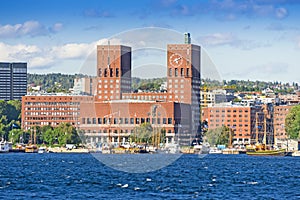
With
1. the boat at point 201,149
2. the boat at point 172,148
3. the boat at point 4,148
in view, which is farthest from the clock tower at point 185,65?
the boat at point 4,148

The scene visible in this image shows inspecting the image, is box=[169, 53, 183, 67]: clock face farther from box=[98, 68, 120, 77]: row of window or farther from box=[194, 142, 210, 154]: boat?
box=[194, 142, 210, 154]: boat

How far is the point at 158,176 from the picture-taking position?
87312mm

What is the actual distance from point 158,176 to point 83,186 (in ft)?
52.3

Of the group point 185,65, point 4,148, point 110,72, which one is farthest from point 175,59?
point 4,148

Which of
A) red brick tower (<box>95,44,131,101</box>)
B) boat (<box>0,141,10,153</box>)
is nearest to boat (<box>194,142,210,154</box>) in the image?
red brick tower (<box>95,44,131,101</box>)

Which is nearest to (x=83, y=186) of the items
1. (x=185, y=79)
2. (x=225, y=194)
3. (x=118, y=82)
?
(x=225, y=194)

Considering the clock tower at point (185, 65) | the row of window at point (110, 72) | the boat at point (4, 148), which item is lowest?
the boat at point (4, 148)

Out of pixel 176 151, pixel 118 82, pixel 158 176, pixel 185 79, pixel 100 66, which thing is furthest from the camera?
pixel 176 151

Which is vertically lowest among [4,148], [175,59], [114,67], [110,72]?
[4,148]

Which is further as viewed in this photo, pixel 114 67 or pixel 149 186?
pixel 114 67

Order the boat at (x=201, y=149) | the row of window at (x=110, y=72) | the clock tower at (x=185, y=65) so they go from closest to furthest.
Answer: the clock tower at (x=185, y=65) < the row of window at (x=110, y=72) < the boat at (x=201, y=149)

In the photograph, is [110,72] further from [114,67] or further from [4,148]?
[4,148]

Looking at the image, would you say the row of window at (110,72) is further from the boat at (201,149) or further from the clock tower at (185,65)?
the boat at (201,149)

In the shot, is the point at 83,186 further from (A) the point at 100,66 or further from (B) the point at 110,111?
(B) the point at 110,111
